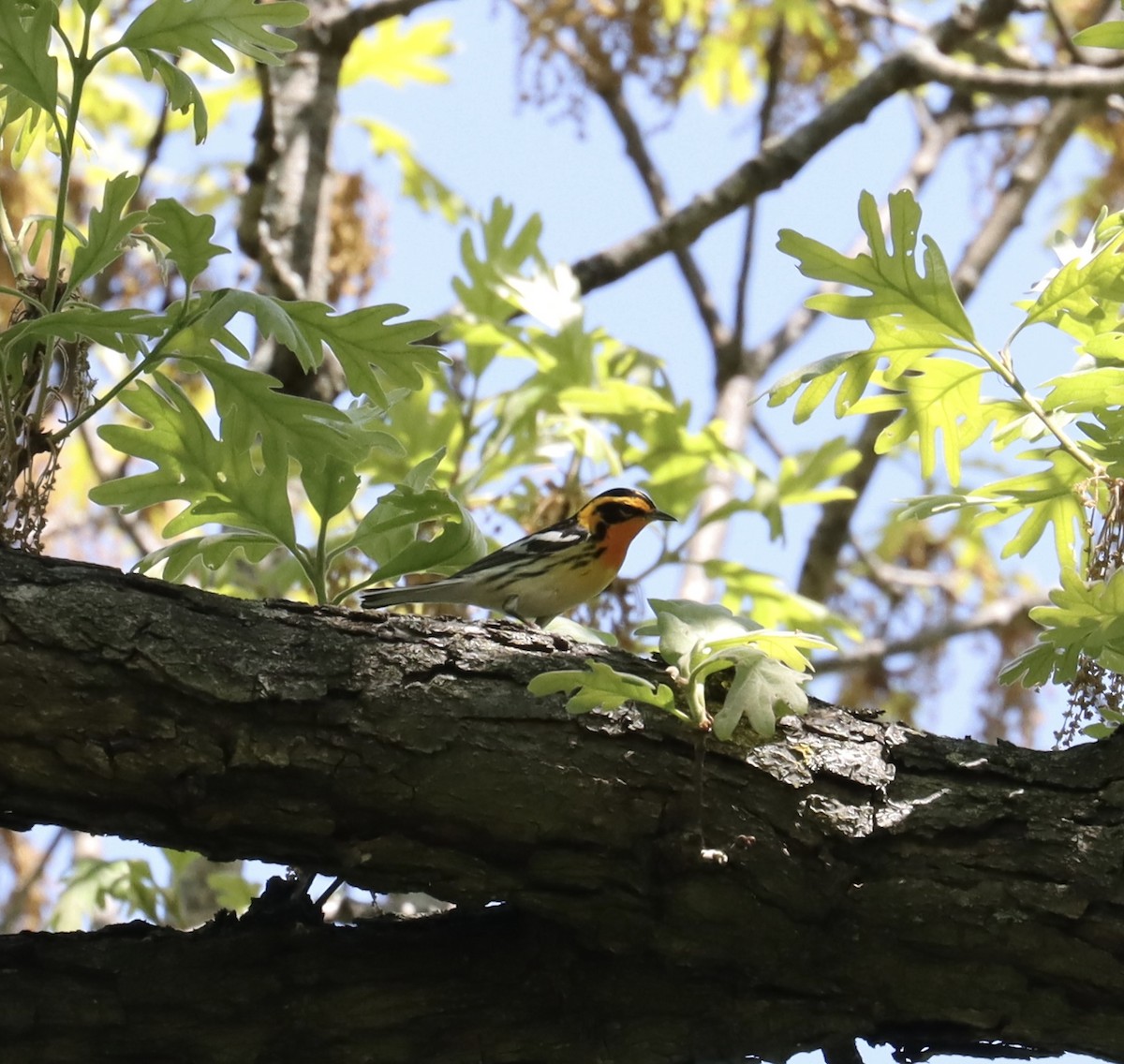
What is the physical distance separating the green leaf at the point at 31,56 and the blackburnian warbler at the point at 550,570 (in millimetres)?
2234

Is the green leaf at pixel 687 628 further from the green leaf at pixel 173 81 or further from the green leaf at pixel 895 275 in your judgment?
the green leaf at pixel 173 81

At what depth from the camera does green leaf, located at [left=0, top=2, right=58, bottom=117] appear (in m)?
2.48

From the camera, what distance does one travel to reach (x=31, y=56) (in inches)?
99.3

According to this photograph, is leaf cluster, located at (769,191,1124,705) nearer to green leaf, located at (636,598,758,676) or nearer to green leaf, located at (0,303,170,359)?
green leaf, located at (636,598,758,676)

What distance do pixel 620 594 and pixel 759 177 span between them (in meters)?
2.20

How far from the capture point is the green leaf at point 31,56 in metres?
2.48

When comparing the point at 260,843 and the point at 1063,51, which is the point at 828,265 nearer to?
the point at 260,843

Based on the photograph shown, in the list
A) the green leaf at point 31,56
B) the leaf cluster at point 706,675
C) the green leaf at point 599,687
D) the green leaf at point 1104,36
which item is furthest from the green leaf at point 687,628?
the green leaf at point 31,56

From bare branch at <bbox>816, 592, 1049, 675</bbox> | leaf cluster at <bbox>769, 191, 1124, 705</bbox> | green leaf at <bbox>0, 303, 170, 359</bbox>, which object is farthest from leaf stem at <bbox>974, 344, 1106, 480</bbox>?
bare branch at <bbox>816, 592, 1049, 675</bbox>

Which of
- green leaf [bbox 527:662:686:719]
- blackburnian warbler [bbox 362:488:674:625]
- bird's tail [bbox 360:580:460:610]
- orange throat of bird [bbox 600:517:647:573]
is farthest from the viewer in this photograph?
orange throat of bird [bbox 600:517:647:573]

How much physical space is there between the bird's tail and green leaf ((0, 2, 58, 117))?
1.91m

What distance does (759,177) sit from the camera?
595 cm

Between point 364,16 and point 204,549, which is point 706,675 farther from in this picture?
point 364,16

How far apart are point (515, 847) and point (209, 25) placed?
163cm
